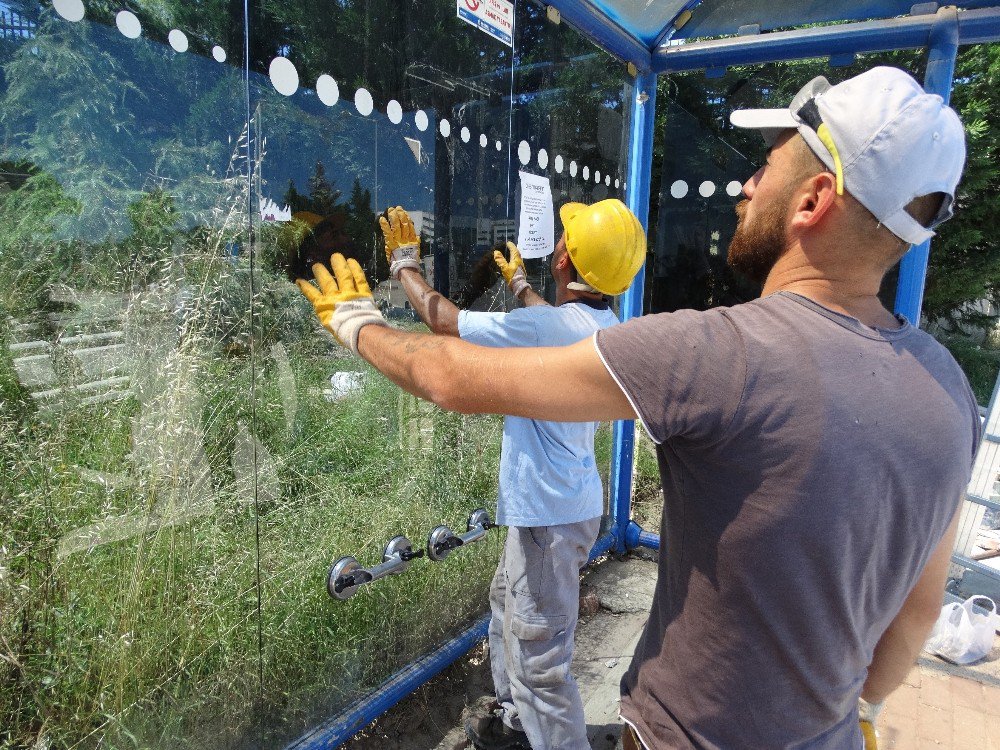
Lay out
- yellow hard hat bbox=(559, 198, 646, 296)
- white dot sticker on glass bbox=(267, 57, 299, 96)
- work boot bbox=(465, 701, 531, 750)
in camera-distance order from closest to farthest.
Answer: white dot sticker on glass bbox=(267, 57, 299, 96)
yellow hard hat bbox=(559, 198, 646, 296)
work boot bbox=(465, 701, 531, 750)

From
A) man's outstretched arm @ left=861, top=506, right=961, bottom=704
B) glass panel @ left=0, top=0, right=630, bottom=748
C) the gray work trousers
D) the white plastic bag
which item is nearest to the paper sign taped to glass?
glass panel @ left=0, top=0, right=630, bottom=748

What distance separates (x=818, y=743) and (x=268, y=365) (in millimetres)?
1570

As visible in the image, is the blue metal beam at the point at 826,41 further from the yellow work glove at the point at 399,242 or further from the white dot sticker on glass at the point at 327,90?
the white dot sticker on glass at the point at 327,90

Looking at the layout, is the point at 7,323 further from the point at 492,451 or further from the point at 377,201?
the point at 492,451

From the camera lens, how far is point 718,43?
3.20 metres

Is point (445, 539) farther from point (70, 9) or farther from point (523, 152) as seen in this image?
point (70, 9)

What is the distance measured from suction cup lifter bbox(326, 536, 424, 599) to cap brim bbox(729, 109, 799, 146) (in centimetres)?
169

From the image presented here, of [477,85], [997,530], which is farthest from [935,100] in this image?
[997,530]

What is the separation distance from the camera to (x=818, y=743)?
1.18 metres

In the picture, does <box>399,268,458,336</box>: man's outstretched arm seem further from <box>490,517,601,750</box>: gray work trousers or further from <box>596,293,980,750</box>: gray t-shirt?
<box>596,293,980,750</box>: gray t-shirt

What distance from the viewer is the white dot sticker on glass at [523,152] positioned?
110 inches

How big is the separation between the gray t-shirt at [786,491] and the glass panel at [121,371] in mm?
1176

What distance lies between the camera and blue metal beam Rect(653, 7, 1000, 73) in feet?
8.91

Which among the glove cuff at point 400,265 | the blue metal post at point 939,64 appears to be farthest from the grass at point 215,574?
the blue metal post at point 939,64
